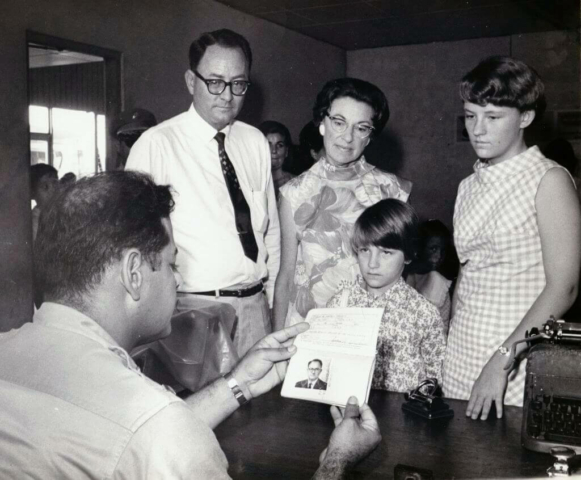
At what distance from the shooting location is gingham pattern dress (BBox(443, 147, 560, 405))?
1.83 metres

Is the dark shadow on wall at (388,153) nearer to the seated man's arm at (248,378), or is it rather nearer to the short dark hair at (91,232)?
the seated man's arm at (248,378)

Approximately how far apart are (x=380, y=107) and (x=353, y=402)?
55.6 inches

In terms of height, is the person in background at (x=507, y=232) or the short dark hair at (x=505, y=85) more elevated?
the short dark hair at (x=505, y=85)

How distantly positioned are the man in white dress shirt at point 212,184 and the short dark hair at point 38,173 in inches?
60.5

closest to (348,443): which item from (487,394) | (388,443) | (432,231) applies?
(388,443)

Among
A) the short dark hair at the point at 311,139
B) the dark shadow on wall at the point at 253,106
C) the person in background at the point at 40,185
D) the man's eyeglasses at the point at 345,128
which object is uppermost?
the dark shadow on wall at the point at 253,106

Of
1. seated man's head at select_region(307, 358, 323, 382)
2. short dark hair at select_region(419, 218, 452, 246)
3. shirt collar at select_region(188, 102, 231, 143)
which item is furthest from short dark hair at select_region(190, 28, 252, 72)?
short dark hair at select_region(419, 218, 452, 246)

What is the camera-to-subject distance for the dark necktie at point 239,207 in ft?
8.39

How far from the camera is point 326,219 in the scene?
2.41 metres

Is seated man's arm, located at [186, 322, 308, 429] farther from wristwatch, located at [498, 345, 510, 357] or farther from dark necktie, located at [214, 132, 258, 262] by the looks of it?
dark necktie, located at [214, 132, 258, 262]

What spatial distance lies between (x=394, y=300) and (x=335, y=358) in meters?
0.85

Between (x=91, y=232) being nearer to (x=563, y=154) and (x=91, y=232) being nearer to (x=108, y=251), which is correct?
(x=108, y=251)

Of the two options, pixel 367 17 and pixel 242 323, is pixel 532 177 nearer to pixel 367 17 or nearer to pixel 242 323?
pixel 242 323

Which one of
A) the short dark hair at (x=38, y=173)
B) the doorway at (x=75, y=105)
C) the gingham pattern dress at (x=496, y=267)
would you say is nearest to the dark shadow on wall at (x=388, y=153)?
the doorway at (x=75, y=105)
